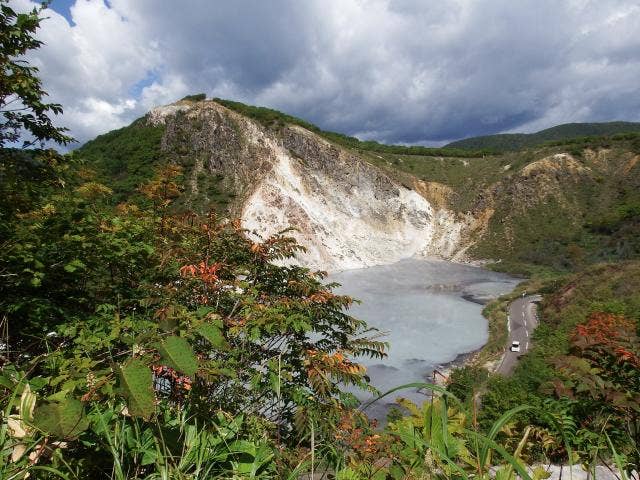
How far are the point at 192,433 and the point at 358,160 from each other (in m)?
63.4

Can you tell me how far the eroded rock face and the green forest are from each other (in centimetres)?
3923

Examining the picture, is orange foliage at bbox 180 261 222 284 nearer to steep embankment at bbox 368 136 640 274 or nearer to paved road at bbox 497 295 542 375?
paved road at bbox 497 295 542 375

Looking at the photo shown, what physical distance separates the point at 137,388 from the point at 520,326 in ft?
98.2

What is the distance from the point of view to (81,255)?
5164 millimetres

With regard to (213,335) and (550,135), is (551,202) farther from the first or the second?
(550,135)

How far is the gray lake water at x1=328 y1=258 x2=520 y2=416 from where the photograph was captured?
2191cm

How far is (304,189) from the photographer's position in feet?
183

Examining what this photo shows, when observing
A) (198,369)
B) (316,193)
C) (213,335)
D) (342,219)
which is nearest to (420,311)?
(342,219)

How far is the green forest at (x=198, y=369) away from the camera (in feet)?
4.69

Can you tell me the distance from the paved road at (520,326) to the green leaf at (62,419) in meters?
21.7

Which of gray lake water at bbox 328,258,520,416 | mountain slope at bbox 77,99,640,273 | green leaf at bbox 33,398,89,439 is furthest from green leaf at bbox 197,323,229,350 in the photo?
mountain slope at bbox 77,99,640,273

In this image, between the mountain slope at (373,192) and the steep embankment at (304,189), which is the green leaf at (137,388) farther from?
the steep embankment at (304,189)

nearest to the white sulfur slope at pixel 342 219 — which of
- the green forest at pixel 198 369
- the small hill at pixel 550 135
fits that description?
the green forest at pixel 198 369

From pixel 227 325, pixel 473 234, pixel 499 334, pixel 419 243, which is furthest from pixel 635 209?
pixel 227 325
